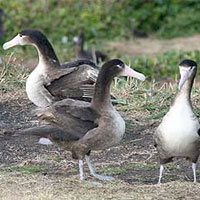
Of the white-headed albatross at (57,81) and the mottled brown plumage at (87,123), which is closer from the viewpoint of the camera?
the mottled brown plumage at (87,123)

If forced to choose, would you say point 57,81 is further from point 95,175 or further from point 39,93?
point 95,175

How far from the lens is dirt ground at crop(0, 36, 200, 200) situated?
657cm

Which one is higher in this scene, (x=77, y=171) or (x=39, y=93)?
(x=39, y=93)

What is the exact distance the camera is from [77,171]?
24.8 ft

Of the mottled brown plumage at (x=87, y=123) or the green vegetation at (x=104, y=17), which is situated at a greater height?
the mottled brown plumage at (x=87, y=123)

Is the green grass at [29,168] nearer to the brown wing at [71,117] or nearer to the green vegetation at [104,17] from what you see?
the brown wing at [71,117]

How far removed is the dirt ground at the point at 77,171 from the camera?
657cm

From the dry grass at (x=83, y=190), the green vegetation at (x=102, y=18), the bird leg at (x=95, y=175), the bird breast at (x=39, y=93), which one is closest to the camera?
the dry grass at (x=83, y=190)

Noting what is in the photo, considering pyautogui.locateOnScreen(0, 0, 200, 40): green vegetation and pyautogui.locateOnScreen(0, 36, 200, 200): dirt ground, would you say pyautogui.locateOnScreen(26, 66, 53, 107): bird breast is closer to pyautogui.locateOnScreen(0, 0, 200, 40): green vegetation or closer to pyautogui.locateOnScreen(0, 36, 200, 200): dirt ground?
pyautogui.locateOnScreen(0, 36, 200, 200): dirt ground

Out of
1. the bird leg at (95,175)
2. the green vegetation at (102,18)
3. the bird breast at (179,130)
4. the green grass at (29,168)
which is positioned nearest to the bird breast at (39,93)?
the green grass at (29,168)

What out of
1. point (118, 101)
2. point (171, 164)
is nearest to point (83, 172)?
point (171, 164)

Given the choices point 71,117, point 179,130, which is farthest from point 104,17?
point 179,130

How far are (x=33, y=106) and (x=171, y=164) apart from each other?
2228 millimetres

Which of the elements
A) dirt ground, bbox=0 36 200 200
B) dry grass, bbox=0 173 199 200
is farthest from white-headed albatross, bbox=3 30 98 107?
dry grass, bbox=0 173 199 200
